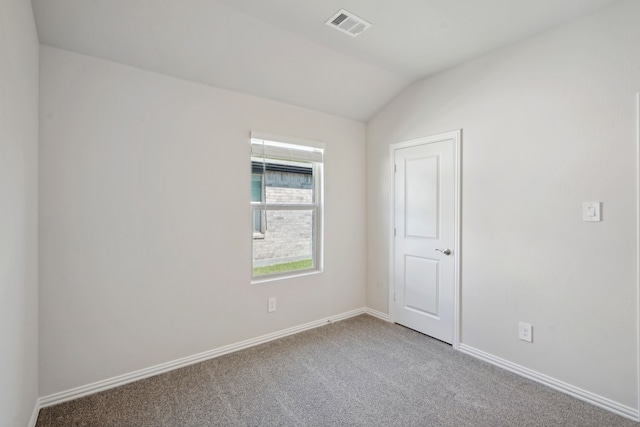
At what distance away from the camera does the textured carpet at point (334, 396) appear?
6.34 feet

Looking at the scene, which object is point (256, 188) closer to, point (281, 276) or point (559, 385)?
point (281, 276)

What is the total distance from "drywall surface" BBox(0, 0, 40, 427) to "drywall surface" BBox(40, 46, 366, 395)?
0.48 feet

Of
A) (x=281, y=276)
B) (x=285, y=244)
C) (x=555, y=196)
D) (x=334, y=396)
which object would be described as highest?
(x=555, y=196)

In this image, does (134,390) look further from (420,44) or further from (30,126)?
(420,44)

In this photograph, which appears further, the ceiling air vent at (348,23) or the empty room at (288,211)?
the ceiling air vent at (348,23)

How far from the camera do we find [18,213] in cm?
157

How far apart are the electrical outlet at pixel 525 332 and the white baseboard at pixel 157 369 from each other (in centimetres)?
181

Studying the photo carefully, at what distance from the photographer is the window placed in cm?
303

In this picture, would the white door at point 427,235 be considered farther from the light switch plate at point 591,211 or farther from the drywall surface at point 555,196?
the light switch plate at point 591,211

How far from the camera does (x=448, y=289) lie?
9.75 feet

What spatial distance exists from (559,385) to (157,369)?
2950mm

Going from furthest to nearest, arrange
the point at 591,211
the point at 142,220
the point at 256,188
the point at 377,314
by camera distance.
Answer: the point at 377,314 < the point at 256,188 < the point at 142,220 < the point at 591,211

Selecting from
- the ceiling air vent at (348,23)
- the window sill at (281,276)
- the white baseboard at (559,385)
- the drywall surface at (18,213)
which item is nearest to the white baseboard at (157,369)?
the drywall surface at (18,213)

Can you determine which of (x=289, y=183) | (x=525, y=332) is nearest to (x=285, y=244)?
(x=289, y=183)
